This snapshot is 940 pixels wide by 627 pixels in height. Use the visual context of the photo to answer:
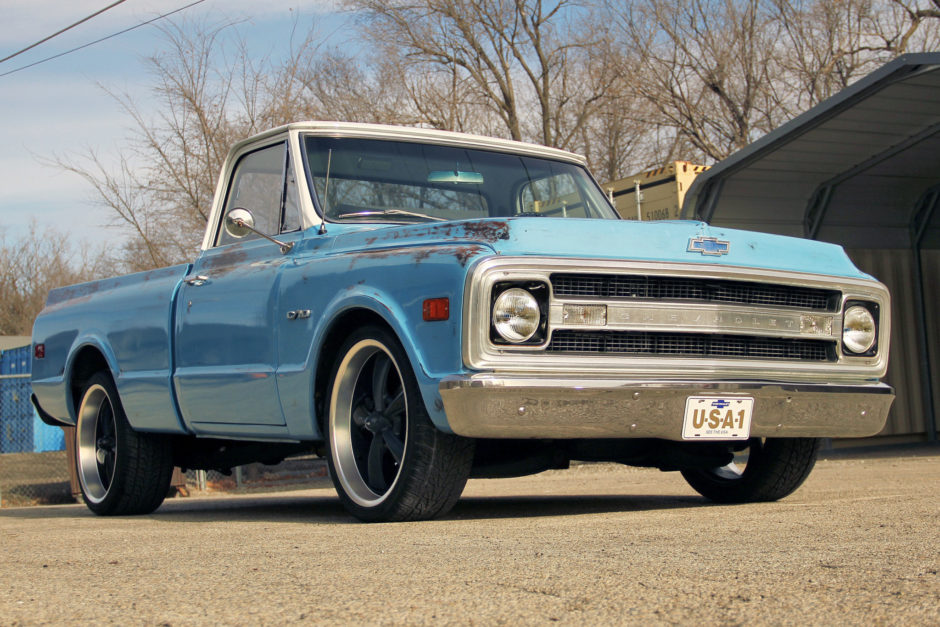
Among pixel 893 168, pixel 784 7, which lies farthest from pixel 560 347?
pixel 784 7

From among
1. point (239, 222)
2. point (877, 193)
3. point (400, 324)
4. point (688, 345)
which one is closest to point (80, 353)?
point (239, 222)

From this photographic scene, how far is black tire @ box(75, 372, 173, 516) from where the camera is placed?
22.4 ft

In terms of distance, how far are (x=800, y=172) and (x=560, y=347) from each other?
9.43 m

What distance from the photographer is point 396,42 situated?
28.6 meters

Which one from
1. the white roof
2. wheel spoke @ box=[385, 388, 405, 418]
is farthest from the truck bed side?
wheel spoke @ box=[385, 388, 405, 418]

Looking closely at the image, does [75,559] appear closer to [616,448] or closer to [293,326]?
[293,326]

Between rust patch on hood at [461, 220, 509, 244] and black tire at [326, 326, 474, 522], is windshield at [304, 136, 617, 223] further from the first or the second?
rust patch on hood at [461, 220, 509, 244]

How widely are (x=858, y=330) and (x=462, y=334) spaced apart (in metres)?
2.17

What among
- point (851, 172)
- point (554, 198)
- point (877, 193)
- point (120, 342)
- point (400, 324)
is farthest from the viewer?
point (877, 193)

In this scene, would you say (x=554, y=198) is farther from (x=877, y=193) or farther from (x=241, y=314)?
(x=877, y=193)

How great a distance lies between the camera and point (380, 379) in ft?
16.2

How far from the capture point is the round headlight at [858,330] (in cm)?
531

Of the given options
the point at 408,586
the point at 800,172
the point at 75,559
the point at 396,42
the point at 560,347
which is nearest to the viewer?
the point at 408,586

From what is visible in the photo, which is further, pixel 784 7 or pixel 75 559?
pixel 784 7
